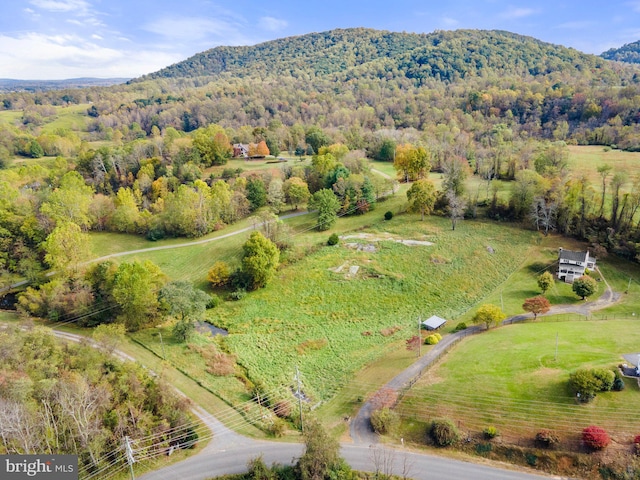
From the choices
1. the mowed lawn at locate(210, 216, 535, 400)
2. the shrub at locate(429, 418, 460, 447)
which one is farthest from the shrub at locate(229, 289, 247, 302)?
the shrub at locate(429, 418, 460, 447)

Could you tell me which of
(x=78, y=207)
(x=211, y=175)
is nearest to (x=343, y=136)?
(x=211, y=175)

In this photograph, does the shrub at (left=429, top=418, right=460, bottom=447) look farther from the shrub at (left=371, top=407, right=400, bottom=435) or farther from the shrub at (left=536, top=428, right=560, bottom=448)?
the shrub at (left=536, top=428, right=560, bottom=448)

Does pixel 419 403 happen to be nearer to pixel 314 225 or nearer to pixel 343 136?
pixel 314 225

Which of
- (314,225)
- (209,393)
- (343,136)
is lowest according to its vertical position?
(209,393)

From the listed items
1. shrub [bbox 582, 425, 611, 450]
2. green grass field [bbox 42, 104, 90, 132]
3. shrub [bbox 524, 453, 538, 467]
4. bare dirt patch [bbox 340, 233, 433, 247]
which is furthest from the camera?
green grass field [bbox 42, 104, 90, 132]

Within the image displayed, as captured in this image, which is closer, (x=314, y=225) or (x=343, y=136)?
(x=314, y=225)

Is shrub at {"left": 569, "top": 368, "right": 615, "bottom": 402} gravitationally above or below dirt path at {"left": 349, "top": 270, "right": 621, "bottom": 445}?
above

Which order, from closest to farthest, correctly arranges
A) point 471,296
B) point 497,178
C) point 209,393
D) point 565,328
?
point 209,393
point 565,328
point 471,296
point 497,178
